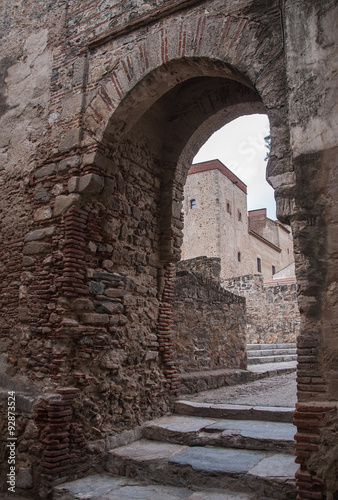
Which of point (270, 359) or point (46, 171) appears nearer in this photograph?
point (46, 171)

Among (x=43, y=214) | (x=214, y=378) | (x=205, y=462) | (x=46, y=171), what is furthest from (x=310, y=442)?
(x=214, y=378)

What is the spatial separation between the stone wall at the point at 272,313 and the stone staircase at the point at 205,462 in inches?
427

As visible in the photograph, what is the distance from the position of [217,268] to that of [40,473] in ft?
20.6

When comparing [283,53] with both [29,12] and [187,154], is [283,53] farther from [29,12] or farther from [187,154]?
[29,12]

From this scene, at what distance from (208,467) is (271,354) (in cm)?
914

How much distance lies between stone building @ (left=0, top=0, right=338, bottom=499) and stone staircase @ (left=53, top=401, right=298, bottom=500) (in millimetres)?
279

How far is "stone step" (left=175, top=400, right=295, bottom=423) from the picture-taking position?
4.63 meters

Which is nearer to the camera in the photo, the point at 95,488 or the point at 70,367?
the point at 95,488

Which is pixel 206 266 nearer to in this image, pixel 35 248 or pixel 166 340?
pixel 166 340

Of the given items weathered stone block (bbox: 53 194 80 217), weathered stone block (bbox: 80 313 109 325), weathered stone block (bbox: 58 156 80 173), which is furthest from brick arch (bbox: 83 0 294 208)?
weathered stone block (bbox: 80 313 109 325)

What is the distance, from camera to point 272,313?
15586 mm

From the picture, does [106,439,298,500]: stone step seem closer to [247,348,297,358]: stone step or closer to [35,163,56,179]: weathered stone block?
[35,163,56,179]: weathered stone block

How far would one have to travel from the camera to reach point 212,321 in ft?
24.8

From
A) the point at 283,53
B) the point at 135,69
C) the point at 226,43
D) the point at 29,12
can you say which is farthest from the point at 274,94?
the point at 29,12
